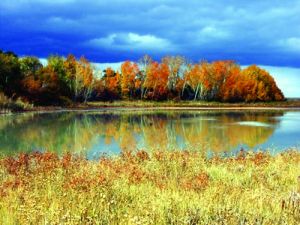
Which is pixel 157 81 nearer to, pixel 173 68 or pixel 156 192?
pixel 173 68

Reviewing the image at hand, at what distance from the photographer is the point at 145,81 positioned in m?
112

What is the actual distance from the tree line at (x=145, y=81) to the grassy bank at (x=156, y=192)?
70462 mm

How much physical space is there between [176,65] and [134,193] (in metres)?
109

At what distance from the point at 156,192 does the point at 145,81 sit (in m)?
103

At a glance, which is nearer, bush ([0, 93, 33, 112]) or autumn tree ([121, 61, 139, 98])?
bush ([0, 93, 33, 112])

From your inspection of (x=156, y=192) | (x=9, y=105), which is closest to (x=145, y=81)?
(x=9, y=105)

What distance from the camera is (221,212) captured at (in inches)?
282

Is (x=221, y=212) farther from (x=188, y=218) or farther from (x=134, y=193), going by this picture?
(x=134, y=193)

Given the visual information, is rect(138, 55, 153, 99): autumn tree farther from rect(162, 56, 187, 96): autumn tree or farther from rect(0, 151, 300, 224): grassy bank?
rect(0, 151, 300, 224): grassy bank

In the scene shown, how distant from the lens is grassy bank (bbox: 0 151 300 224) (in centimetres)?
705

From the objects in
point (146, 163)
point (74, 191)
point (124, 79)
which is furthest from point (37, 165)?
point (124, 79)

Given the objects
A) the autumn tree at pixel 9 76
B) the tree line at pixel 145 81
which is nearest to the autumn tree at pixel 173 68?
the tree line at pixel 145 81

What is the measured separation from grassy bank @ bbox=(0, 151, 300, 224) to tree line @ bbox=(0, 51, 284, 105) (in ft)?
231

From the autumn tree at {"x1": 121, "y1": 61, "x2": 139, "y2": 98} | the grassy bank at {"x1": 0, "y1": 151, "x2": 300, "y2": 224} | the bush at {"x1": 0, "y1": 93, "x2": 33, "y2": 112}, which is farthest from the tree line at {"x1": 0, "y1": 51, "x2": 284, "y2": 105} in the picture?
the grassy bank at {"x1": 0, "y1": 151, "x2": 300, "y2": 224}
